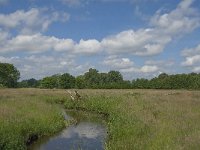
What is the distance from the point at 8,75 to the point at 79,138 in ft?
308

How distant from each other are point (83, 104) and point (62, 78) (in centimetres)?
7290

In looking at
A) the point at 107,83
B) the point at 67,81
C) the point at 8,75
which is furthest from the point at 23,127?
the point at 107,83

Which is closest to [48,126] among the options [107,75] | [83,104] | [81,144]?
[81,144]

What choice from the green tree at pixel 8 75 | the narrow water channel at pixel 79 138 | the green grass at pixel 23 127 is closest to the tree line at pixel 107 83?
the green tree at pixel 8 75

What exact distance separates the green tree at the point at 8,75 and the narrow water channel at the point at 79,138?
8433 centimetres

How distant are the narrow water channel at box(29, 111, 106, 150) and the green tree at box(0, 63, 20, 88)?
84.3 metres

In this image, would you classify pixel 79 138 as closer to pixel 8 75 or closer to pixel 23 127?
pixel 23 127

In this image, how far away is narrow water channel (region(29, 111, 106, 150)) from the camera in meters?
20.8

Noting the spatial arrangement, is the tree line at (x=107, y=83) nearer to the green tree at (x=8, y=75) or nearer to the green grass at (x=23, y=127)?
the green tree at (x=8, y=75)

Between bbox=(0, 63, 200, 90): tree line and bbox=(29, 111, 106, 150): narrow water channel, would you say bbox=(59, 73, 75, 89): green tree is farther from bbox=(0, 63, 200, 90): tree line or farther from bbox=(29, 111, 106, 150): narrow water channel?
bbox=(29, 111, 106, 150): narrow water channel

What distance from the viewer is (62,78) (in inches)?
4491

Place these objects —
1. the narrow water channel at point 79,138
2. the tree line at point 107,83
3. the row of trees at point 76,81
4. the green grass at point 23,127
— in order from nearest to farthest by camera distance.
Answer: the green grass at point 23,127, the narrow water channel at point 79,138, the tree line at point 107,83, the row of trees at point 76,81

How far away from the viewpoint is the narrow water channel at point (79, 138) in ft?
68.3

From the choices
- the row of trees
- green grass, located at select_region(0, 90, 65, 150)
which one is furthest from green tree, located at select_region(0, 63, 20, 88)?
green grass, located at select_region(0, 90, 65, 150)
